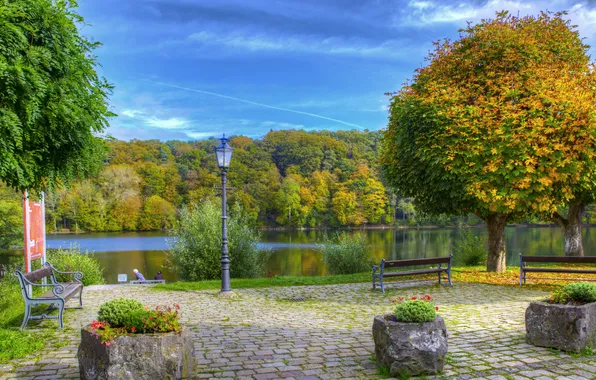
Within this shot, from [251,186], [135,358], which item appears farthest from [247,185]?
[135,358]

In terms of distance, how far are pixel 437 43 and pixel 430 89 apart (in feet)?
8.43

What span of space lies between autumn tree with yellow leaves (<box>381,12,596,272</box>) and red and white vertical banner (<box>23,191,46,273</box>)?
9858 millimetres

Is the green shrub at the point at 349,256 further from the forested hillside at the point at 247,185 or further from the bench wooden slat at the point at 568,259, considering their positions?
the forested hillside at the point at 247,185

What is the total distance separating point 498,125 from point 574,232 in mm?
8600

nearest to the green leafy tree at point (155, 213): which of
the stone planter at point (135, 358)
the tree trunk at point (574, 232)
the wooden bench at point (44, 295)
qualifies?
the tree trunk at point (574, 232)

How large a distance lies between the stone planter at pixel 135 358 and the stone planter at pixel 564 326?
177 inches

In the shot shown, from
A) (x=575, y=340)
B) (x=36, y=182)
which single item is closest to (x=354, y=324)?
(x=575, y=340)

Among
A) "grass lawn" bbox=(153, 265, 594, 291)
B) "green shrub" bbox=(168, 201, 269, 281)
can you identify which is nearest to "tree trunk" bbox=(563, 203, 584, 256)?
"grass lawn" bbox=(153, 265, 594, 291)

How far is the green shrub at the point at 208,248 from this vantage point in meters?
18.0

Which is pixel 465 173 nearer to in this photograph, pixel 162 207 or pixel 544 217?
pixel 544 217

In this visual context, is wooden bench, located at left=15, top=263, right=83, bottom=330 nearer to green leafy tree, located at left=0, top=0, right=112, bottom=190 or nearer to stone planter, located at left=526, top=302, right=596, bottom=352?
green leafy tree, located at left=0, top=0, right=112, bottom=190

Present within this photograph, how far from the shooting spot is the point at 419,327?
16.2ft

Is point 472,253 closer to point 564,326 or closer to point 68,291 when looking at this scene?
point 564,326

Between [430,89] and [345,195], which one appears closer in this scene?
[430,89]
